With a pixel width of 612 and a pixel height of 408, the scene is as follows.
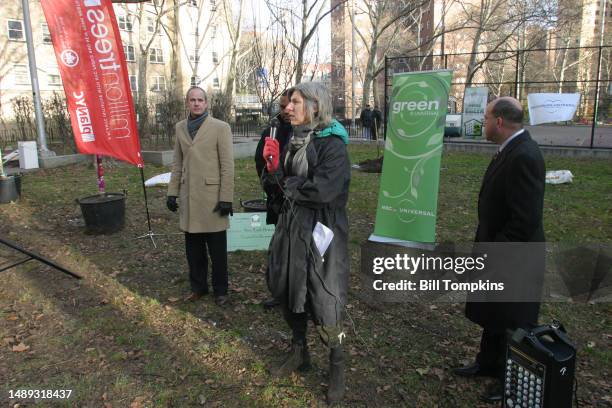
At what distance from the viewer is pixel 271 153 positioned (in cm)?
274

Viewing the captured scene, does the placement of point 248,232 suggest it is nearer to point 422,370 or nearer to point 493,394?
point 422,370

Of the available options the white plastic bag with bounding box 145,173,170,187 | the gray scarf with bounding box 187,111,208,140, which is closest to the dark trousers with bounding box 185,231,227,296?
the gray scarf with bounding box 187,111,208,140

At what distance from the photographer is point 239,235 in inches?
218

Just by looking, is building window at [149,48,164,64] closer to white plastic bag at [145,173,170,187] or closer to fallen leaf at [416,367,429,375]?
white plastic bag at [145,173,170,187]

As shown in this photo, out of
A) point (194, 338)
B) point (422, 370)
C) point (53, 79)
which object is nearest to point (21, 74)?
point (53, 79)

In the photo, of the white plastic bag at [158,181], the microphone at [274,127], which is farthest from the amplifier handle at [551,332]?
the white plastic bag at [158,181]

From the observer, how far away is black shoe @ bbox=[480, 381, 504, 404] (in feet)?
9.25

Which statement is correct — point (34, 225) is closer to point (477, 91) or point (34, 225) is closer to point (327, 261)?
point (327, 261)

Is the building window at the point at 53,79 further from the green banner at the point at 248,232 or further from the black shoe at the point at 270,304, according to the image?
the black shoe at the point at 270,304

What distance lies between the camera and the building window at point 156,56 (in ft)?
123

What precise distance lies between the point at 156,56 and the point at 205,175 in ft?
124

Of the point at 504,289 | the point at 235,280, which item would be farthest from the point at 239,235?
the point at 504,289

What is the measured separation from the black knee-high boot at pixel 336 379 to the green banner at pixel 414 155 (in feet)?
9.29

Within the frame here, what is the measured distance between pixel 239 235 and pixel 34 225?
3.54m
